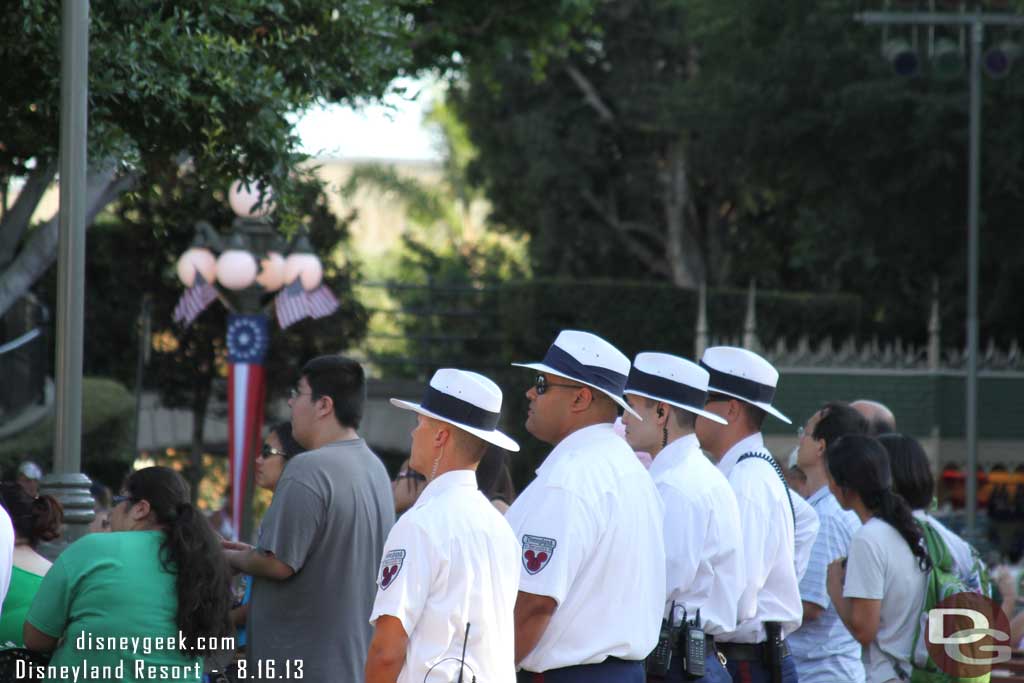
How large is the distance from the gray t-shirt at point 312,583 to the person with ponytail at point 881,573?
2.09 m

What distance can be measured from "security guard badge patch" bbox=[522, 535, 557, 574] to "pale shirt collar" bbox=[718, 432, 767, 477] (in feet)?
6.05

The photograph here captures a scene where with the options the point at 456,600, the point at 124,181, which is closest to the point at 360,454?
Result: the point at 456,600

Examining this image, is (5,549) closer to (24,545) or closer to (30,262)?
(24,545)

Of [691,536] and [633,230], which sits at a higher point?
[633,230]

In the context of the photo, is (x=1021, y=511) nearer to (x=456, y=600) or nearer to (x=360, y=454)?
(x=360, y=454)

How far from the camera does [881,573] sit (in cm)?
633

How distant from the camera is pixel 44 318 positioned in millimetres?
18750

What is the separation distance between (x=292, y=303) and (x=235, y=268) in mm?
902

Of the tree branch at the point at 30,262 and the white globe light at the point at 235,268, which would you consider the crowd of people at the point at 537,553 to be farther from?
the white globe light at the point at 235,268

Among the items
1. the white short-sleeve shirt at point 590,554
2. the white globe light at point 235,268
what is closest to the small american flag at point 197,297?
the white globe light at point 235,268

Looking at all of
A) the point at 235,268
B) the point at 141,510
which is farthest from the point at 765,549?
the point at 235,268

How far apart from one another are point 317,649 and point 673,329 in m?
24.0

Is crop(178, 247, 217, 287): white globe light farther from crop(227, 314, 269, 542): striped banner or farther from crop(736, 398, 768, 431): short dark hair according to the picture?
crop(736, 398, 768, 431): short dark hair

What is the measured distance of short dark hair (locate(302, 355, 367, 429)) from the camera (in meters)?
6.16
